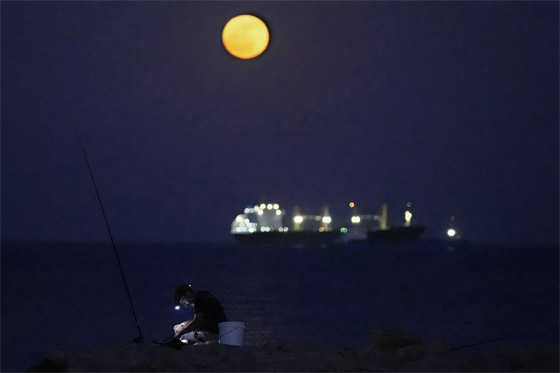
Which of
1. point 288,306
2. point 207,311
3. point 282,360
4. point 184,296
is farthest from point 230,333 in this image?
point 288,306

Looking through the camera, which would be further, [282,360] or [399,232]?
[399,232]

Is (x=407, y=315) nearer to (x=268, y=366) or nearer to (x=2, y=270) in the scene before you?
(x=268, y=366)

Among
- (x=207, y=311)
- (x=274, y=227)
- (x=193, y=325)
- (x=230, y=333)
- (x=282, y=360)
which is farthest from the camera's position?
(x=274, y=227)

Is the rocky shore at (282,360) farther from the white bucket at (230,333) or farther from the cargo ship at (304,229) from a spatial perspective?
the cargo ship at (304,229)

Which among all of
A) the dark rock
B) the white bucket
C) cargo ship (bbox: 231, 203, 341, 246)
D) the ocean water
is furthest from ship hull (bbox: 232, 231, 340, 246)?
the dark rock

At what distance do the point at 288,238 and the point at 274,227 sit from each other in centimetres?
622

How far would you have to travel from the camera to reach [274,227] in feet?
454

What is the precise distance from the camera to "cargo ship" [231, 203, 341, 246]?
448 feet

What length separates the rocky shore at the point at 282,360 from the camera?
732cm

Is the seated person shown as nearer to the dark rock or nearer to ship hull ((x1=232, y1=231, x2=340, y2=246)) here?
the dark rock

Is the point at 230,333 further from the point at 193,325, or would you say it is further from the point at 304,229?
the point at 304,229

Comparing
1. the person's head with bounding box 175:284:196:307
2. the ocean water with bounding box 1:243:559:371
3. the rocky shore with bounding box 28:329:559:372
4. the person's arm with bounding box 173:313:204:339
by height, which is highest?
the person's head with bounding box 175:284:196:307

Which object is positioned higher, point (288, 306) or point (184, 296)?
point (184, 296)

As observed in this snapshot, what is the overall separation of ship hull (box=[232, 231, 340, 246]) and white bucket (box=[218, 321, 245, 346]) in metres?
129
